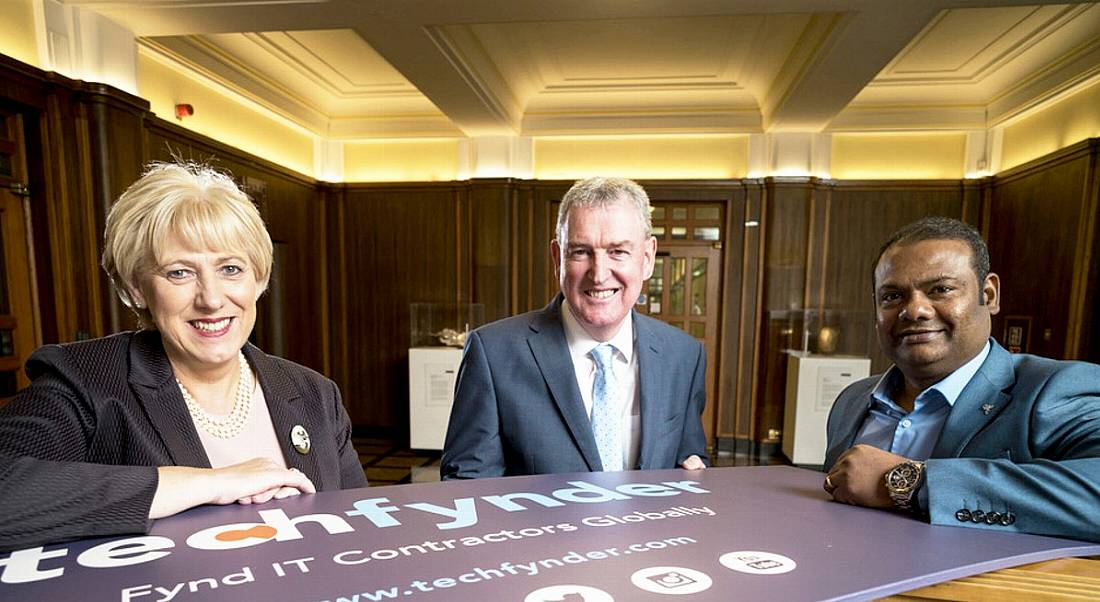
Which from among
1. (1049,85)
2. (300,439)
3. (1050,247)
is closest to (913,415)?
(300,439)

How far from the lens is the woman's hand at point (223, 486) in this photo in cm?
94

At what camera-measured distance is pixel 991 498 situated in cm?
96

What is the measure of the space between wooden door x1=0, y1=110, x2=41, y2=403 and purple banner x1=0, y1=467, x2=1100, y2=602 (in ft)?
12.9

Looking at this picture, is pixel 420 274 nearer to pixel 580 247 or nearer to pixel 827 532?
pixel 580 247

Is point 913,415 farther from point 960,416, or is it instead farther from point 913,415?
point 960,416

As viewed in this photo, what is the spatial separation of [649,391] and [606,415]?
17 cm

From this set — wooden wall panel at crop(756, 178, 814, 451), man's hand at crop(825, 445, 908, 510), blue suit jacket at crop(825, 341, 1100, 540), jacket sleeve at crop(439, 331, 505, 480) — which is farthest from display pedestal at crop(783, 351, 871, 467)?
man's hand at crop(825, 445, 908, 510)

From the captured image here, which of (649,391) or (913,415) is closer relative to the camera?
(913,415)

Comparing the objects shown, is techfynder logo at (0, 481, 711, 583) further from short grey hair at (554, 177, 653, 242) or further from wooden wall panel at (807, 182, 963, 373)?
wooden wall panel at (807, 182, 963, 373)

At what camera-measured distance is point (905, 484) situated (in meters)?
1.00

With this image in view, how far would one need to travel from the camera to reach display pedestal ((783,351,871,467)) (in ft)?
19.6

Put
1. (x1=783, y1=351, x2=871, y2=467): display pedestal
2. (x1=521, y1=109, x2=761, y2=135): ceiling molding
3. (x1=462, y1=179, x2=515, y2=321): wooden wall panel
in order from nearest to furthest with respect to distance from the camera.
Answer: (x1=783, y1=351, x2=871, y2=467): display pedestal, (x1=521, y1=109, x2=761, y2=135): ceiling molding, (x1=462, y1=179, x2=515, y2=321): wooden wall panel

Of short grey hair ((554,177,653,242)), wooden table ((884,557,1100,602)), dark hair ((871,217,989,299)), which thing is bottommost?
wooden table ((884,557,1100,602))

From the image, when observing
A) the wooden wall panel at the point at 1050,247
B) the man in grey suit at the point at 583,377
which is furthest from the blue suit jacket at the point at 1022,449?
the wooden wall panel at the point at 1050,247
